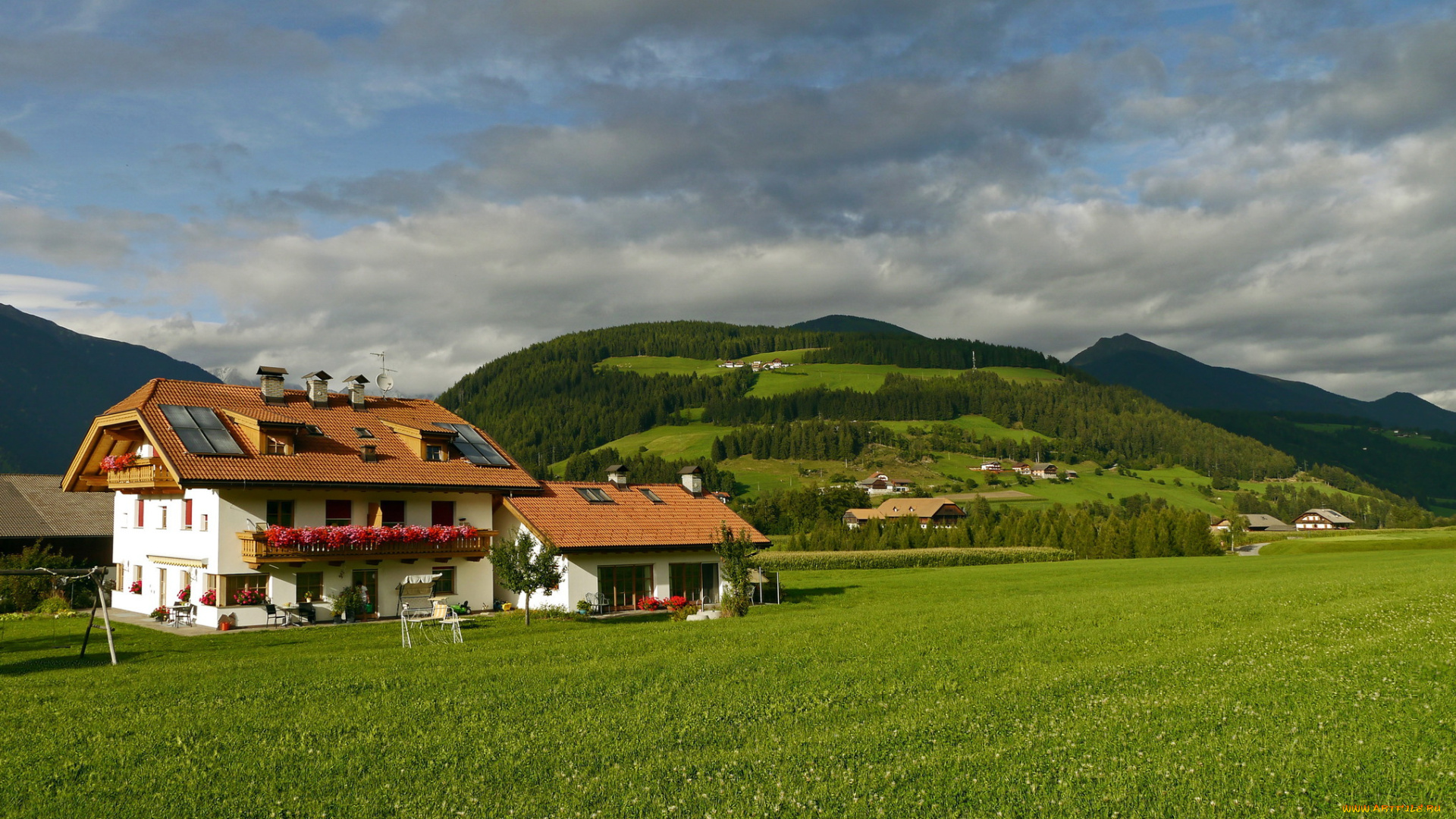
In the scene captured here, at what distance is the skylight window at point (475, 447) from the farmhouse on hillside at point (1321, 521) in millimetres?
190035

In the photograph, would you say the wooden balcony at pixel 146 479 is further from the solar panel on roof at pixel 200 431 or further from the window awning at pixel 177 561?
the window awning at pixel 177 561

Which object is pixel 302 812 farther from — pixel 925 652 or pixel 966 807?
pixel 925 652

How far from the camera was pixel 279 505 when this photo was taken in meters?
35.7

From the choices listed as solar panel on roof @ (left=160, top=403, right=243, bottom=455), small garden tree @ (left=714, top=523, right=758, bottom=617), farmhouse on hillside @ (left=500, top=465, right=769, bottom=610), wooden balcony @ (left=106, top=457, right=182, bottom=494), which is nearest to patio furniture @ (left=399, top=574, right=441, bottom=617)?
farmhouse on hillside @ (left=500, top=465, right=769, bottom=610)

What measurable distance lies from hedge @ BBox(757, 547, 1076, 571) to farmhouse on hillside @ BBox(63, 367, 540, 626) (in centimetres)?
4791

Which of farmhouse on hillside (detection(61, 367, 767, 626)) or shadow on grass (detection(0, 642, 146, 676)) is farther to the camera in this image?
farmhouse on hillside (detection(61, 367, 767, 626))

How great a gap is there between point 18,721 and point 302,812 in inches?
317

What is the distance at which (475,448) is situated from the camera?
43625mm

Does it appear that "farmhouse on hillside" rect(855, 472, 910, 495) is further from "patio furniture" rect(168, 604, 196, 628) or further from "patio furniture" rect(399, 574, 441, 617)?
"patio furniture" rect(168, 604, 196, 628)

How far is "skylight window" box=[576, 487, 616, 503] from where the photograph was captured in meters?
43.4

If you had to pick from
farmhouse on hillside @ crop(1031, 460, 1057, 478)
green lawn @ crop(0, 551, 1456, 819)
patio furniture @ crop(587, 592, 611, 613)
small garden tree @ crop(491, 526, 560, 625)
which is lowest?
patio furniture @ crop(587, 592, 611, 613)

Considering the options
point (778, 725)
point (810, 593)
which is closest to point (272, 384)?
point (810, 593)

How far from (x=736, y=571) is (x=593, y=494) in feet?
33.5

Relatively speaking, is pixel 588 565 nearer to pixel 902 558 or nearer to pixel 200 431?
pixel 200 431
